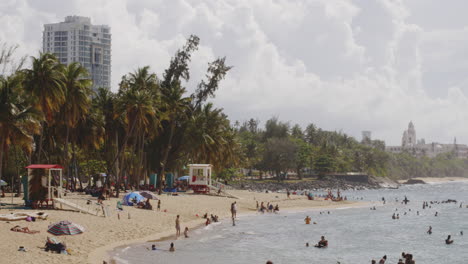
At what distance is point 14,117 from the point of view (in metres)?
36.0

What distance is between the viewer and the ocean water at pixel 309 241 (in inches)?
1289

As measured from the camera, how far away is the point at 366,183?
166m

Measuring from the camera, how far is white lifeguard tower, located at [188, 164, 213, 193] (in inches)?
2719

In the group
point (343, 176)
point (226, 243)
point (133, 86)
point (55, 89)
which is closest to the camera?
point (226, 243)

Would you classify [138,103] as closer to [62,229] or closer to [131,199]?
[131,199]

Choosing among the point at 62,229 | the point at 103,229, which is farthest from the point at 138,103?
the point at 62,229

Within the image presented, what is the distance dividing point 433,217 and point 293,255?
139 feet

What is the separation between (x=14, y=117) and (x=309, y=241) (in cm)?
2481

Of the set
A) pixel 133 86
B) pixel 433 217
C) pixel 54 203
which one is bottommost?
pixel 433 217

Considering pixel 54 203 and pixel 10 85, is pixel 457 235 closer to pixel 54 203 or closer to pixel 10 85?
pixel 54 203

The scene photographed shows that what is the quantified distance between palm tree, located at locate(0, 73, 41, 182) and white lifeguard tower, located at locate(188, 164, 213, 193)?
32885mm

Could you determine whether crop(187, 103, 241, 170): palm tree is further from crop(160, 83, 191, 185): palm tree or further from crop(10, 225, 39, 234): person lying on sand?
crop(10, 225, 39, 234): person lying on sand

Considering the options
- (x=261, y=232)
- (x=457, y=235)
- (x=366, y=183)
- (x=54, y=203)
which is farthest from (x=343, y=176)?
(x=54, y=203)

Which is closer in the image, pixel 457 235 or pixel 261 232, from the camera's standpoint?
pixel 261 232
